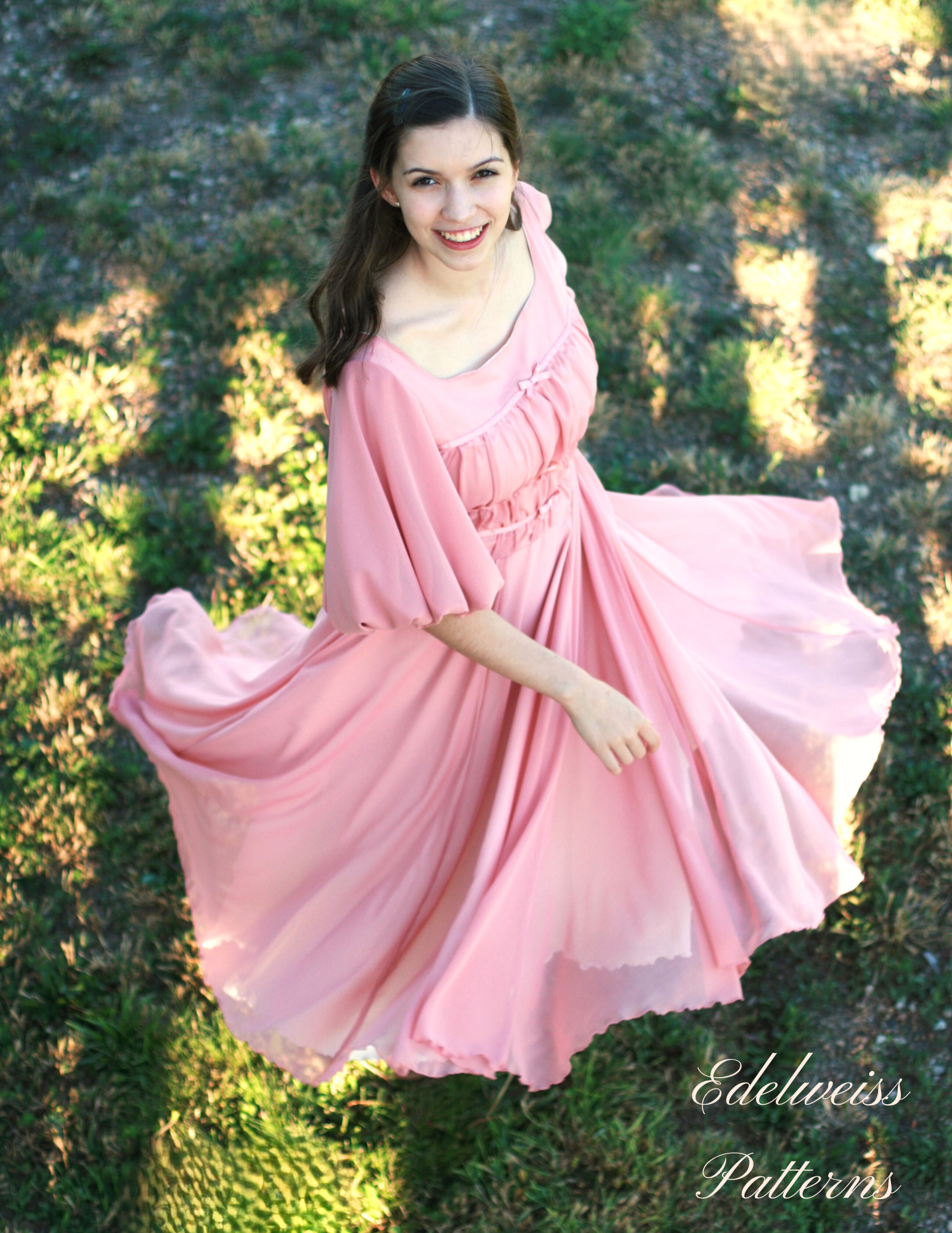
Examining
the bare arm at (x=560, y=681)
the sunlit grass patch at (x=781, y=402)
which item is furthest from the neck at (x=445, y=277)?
the sunlit grass patch at (x=781, y=402)

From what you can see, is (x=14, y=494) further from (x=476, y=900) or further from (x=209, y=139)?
(x=476, y=900)

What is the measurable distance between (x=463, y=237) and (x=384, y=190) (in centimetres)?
16

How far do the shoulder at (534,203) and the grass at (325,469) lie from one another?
1.75 ft

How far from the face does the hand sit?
0.76 meters

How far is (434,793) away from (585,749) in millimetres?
316

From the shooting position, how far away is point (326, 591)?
1.89 m

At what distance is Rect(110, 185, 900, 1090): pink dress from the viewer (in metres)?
1.85

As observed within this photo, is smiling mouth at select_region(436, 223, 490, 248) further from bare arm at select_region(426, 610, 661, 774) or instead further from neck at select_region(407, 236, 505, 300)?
bare arm at select_region(426, 610, 661, 774)

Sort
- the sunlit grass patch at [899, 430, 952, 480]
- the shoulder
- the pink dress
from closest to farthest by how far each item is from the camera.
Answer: the pink dress
the shoulder
the sunlit grass patch at [899, 430, 952, 480]

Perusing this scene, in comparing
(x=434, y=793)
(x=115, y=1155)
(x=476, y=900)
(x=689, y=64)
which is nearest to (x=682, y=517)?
(x=434, y=793)

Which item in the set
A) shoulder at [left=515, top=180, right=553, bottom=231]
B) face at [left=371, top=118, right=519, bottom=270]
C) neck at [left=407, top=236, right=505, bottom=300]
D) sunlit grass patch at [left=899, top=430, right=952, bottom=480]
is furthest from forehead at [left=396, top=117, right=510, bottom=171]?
sunlit grass patch at [left=899, top=430, right=952, bottom=480]

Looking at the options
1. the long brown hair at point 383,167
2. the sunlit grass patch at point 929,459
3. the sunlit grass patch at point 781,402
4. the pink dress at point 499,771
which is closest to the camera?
the long brown hair at point 383,167

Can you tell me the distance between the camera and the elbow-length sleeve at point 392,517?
1.78m

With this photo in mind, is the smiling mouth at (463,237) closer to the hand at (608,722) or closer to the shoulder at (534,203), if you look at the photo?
the shoulder at (534,203)
